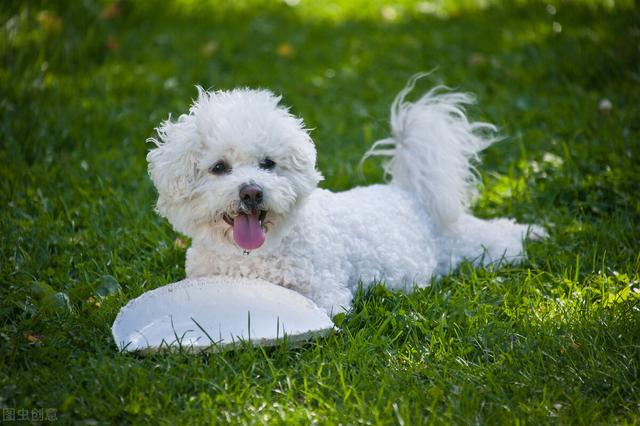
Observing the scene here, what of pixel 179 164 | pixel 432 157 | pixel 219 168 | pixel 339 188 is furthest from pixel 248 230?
pixel 339 188

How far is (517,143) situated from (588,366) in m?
2.92

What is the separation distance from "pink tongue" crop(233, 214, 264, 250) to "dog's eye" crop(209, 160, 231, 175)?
237mm

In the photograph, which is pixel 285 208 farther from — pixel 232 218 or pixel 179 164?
Result: pixel 179 164

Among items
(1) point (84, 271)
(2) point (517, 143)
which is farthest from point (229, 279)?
(2) point (517, 143)

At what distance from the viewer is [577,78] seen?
21.8 ft

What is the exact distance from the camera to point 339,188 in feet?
16.7

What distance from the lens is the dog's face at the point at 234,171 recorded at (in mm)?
3234

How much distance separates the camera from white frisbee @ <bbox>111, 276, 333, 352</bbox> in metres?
3.13

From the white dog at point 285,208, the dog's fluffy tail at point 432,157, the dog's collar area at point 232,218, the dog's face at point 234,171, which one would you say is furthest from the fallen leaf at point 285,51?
the dog's collar area at point 232,218

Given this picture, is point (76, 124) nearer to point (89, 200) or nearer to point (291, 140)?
point (89, 200)

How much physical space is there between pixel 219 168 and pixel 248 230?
0.33 metres

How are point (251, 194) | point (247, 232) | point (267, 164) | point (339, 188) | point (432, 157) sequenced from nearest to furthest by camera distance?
1. point (251, 194)
2. point (247, 232)
3. point (267, 164)
4. point (432, 157)
5. point (339, 188)

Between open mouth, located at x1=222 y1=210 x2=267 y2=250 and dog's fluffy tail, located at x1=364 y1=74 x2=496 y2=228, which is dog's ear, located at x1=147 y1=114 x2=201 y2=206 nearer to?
open mouth, located at x1=222 y1=210 x2=267 y2=250

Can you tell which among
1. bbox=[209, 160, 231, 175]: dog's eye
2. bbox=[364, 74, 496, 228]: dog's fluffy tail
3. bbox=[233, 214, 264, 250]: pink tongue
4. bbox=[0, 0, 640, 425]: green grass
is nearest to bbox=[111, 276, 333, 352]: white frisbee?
bbox=[0, 0, 640, 425]: green grass
